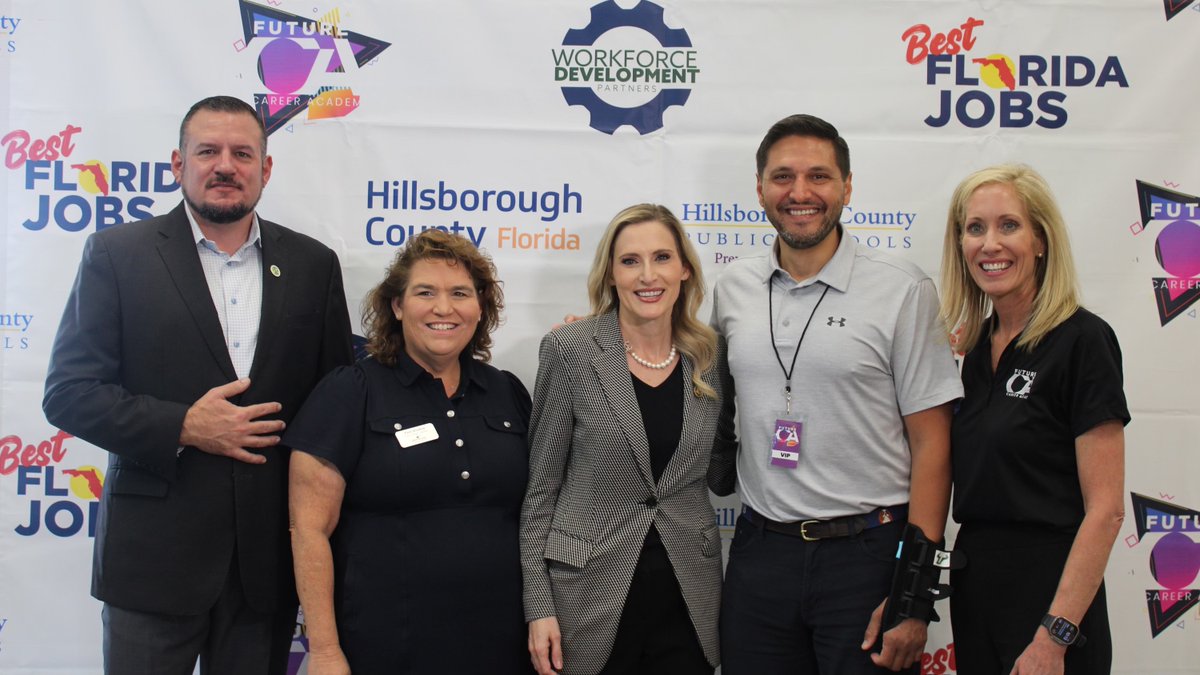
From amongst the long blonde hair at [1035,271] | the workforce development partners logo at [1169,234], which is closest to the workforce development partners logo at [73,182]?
the long blonde hair at [1035,271]

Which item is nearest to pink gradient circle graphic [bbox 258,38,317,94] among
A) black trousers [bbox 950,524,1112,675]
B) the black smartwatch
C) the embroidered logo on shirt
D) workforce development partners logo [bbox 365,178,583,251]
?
workforce development partners logo [bbox 365,178,583,251]

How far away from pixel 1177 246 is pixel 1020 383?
1.59 meters

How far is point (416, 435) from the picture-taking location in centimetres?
202

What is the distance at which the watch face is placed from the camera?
1730 millimetres

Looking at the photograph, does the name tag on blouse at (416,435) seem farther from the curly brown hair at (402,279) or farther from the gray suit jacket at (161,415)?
the gray suit jacket at (161,415)

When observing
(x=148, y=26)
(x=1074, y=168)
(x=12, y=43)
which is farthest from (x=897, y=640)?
(x=12, y=43)

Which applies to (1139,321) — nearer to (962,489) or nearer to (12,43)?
(962,489)

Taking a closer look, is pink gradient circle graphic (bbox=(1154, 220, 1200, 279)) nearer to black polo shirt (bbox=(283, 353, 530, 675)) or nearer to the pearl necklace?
the pearl necklace

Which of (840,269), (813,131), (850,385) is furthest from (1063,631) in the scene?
(813,131)

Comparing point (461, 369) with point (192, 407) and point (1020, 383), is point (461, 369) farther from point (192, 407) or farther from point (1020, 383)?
point (1020, 383)

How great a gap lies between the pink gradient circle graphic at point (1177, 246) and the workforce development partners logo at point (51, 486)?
3.88m

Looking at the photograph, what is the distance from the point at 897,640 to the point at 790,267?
95cm

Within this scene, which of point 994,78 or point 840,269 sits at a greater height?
point 994,78

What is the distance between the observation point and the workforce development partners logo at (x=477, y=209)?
2.86m
